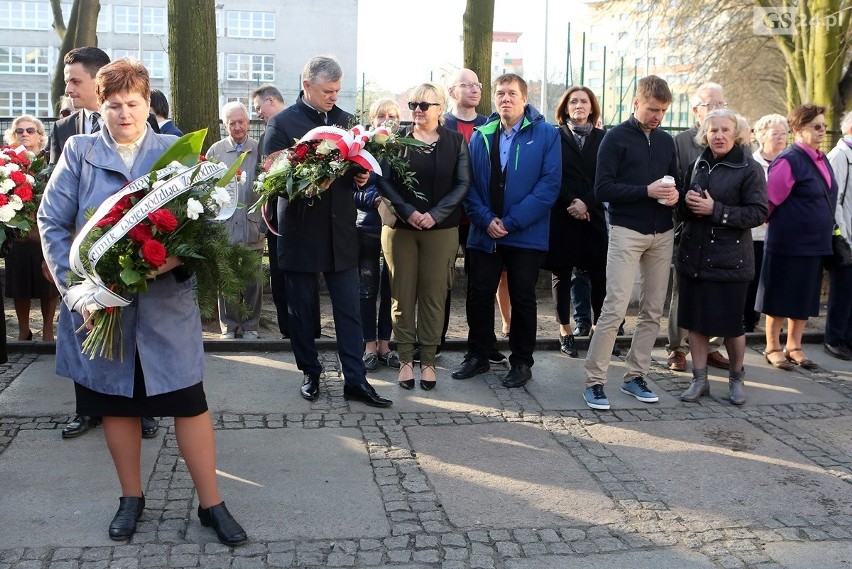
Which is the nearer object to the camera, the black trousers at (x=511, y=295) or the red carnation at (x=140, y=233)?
the red carnation at (x=140, y=233)

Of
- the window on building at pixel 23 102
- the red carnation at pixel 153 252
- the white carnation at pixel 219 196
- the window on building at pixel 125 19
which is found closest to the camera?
the red carnation at pixel 153 252

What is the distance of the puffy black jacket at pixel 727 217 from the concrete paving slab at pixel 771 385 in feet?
2.95

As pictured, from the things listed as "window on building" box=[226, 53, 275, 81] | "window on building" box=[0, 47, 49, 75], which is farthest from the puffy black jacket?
"window on building" box=[0, 47, 49, 75]

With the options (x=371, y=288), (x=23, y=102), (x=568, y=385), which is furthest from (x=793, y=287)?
(x=23, y=102)

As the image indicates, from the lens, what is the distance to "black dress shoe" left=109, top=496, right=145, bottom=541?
4.23m

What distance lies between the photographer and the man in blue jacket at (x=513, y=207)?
22.2ft

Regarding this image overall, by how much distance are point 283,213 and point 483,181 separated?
152 cm

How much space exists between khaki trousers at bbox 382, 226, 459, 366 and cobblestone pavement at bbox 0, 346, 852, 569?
28.8 inches

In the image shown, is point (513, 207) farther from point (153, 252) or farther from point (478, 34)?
point (478, 34)

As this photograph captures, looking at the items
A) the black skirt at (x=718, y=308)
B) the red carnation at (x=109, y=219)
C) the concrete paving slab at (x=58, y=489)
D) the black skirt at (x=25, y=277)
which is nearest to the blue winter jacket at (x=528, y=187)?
the black skirt at (x=718, y=308)

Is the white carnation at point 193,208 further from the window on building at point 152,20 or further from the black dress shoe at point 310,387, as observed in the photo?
the window on building at point 152,20

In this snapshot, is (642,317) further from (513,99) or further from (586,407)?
(513,99)

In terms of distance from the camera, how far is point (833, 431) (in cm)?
602

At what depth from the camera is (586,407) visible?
253 inches
